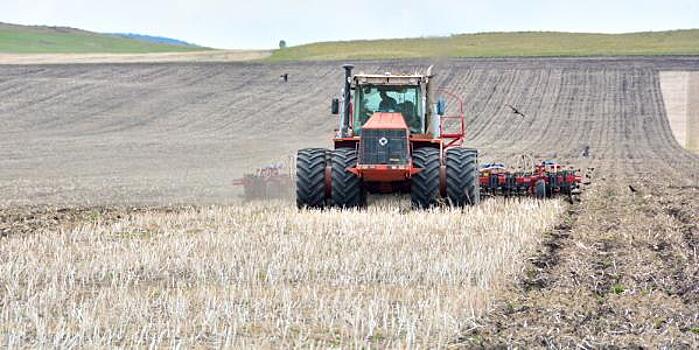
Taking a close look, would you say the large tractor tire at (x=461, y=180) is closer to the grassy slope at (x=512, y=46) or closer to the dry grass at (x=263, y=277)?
the dry grass at (x=263, y=277)

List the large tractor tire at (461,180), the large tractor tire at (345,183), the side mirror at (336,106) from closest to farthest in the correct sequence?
the large tractor tire at (461,180) < the large tractor tire at (345,183) < the side mirror at (336,106)

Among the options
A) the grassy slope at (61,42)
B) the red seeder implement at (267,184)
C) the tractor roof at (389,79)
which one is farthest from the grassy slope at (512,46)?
the tractor roof at (389,79)

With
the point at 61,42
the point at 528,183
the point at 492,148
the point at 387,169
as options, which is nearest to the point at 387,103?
the point at 387,169

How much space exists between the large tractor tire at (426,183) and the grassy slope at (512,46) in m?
41.3

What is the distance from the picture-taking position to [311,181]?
15109mm

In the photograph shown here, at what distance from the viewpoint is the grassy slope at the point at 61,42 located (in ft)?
255

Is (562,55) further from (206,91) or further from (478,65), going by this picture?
(206,91)

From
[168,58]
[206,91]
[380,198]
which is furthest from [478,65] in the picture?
[380,198]

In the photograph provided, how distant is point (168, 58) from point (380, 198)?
4838cm

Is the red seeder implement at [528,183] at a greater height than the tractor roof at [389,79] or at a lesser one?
lesser

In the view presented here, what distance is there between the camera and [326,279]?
9.19 meters

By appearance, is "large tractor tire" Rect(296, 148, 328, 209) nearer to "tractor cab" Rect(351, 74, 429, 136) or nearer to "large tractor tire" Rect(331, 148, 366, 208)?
"large tractor tire" Rect(331, 148, 366, 208)

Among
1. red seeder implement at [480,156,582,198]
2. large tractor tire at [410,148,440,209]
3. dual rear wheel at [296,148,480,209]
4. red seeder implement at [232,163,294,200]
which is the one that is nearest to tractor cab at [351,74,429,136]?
dual rear wheel at [296,148,480,209]

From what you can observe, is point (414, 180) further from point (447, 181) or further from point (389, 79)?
point (389, 79)
